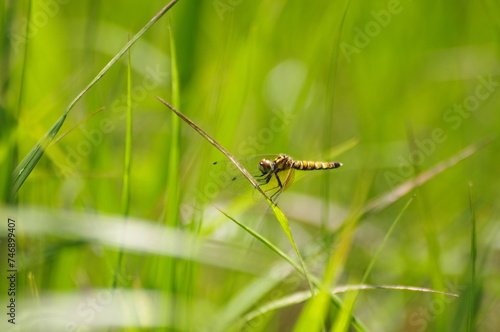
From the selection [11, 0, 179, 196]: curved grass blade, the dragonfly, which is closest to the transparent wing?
the dragonfly

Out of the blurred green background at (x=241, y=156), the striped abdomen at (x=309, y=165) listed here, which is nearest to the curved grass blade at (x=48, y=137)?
the blurred green background at (x=241, y=156)

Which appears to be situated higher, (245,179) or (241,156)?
(241,156)

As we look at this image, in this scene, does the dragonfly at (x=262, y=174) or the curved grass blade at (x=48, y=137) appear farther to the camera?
the dragonfly at (x=262, y=174)

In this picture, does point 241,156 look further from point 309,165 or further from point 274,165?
point 274,165

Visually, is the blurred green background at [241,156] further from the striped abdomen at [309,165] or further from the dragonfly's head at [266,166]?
the dragonfly's head at [266,166]

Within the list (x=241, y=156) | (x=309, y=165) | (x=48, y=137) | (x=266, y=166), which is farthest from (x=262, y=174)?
(x=241, y=156)
